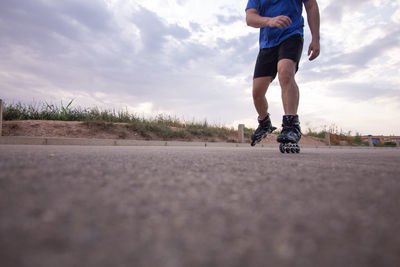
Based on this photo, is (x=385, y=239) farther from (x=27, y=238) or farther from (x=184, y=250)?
(x=27, y=238)

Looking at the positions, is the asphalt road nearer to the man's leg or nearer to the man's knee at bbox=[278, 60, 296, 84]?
the man's knee at bbox=[278, 60, 296, 84]

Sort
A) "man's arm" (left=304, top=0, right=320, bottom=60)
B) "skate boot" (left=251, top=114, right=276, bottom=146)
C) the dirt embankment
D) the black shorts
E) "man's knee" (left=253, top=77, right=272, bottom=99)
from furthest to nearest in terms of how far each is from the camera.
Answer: the dirt embankment, "skate boot" (left=251, top=114, right=276, bottom=146), "man's knee" (left=253, top=77, right=272, bottom=99), "man's arm" (left=304, top=0, right=320, bottom=60), the black shorts

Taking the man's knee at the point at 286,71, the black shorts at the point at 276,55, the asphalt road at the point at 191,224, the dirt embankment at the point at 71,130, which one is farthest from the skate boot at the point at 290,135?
the dirt embankment at the point at 71,130

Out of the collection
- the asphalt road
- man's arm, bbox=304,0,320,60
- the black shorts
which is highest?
man's arm, bbox=304,0,320,60

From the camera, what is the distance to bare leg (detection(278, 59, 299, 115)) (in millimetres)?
2789

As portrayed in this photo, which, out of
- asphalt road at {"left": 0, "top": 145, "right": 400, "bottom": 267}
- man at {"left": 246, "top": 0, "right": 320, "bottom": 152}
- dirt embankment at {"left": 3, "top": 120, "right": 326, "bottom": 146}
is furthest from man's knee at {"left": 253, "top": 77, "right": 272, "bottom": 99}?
dirt embankment at {"left": 3, "top": 120, "right": 326, "bottom": 146}

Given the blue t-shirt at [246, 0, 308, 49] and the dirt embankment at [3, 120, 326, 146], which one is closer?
the blue t-shirt at [246, 0, 308, 49]

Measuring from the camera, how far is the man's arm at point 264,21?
2.57m

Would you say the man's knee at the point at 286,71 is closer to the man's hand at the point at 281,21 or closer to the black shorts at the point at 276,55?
the black shorts at the point at 276,55

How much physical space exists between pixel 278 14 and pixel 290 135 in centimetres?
157

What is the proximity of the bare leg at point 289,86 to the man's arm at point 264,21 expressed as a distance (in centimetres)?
42

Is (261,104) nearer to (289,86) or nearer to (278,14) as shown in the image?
(289,86)

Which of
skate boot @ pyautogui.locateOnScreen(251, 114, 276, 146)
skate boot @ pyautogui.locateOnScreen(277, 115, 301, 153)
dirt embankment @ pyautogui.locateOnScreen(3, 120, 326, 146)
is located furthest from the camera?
dirt embankment @ pyautogui.locateOnScreen(3, 120, 326, 146)

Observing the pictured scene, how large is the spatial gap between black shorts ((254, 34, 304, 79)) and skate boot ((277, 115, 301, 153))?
709mm
